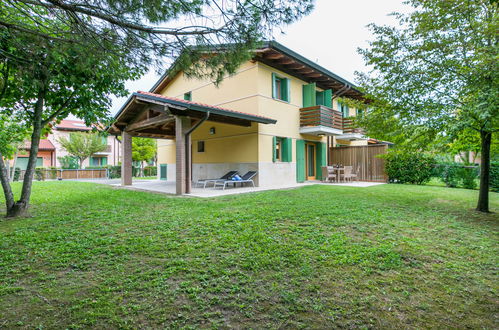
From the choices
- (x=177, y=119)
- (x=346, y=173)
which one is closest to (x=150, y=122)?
(x=177, y=119)

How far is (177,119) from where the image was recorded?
8.85 metres

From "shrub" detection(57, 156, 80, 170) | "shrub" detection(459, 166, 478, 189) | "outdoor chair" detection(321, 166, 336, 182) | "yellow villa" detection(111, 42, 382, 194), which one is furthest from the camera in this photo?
"shrub" detection(57, 156, 80, 170)

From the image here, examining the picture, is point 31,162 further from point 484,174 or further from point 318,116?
point 318,116

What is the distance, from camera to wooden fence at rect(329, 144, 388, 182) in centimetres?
1413

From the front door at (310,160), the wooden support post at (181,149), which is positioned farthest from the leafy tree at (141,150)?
the wooden support post at (181,149)

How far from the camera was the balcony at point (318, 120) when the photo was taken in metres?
12.9

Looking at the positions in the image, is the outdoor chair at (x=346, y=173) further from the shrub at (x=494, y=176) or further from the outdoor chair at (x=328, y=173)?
the shrub at (x=494, y=176)

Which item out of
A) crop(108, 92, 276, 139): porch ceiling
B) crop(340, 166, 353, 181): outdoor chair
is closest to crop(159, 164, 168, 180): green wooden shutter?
crop(108, 92, 276, 139): porch ceiling

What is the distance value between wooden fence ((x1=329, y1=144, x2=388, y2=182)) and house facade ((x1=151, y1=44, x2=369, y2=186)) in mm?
865

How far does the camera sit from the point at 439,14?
5.77 m

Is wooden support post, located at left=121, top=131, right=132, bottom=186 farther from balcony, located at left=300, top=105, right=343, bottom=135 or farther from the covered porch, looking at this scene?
balcony, located at left=300, top=105, right=343, bottom=135

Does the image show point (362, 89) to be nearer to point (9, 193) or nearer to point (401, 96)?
point (401, 96)

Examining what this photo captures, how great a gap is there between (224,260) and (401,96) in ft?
19.8

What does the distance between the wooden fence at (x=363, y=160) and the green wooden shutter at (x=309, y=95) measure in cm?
357
